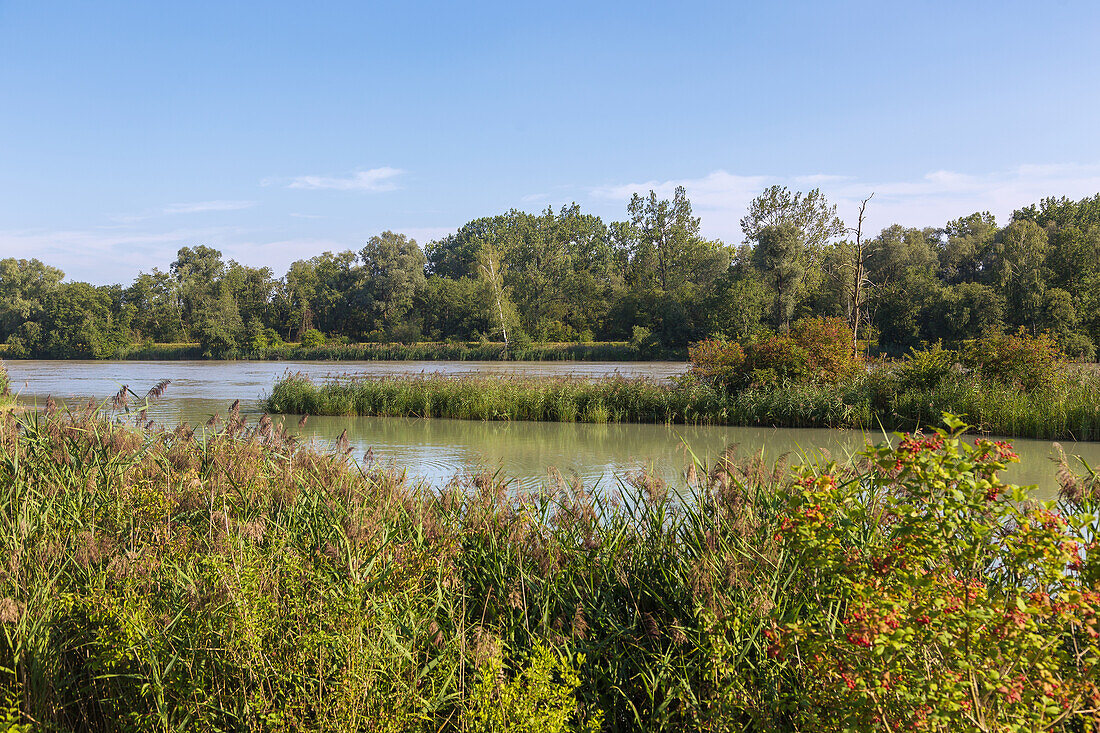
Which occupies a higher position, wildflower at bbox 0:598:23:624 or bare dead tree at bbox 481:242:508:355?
bare dead tree at bbox 481:242:508:355

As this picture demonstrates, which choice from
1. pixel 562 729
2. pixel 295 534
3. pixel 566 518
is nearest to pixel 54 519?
pixel 295 534

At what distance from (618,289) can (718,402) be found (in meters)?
55.9

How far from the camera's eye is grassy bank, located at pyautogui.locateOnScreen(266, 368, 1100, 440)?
15.5 m

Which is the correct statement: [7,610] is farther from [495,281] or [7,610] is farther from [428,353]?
[495,281]

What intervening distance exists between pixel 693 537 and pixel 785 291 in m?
55.0

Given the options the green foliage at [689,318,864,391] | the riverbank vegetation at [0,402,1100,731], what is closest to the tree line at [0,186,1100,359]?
the green foliage at [689,318,864,391]

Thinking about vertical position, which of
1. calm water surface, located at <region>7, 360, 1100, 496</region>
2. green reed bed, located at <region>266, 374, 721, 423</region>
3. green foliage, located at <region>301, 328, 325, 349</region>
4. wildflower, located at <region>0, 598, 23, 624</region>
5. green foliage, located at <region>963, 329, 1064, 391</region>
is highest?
green foliage, located at <region>301, 328, 325, 349</region>

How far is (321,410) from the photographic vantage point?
833 inches

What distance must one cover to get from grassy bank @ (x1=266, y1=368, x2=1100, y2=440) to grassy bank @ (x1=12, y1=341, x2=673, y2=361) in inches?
1423

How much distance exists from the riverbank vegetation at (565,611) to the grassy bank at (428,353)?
5174 cm

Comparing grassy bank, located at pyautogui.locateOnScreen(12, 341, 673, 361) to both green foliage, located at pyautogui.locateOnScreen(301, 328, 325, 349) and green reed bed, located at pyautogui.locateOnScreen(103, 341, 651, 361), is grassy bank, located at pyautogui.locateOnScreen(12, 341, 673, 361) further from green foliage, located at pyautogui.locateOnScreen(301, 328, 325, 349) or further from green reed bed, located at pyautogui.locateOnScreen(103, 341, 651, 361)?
green foliage, located at pyautogui.locateOnScreen(301, 328, 325, 349)

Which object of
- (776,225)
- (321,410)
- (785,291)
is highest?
(776,225)

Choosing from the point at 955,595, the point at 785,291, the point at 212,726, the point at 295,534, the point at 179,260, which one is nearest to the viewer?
the point at 955,595

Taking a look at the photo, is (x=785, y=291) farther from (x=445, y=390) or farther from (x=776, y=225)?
(x=445, y=390)
